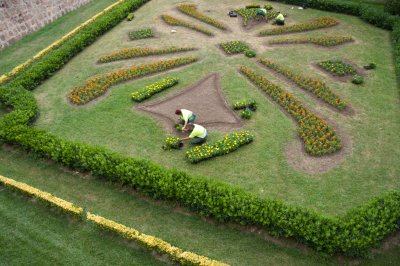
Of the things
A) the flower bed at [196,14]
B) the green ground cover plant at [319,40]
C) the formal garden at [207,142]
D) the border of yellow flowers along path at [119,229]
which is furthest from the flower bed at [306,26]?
the border of yellow flowers along path at [119,229]

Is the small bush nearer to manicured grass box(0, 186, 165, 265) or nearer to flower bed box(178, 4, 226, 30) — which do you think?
flower bed box(178, 4, 226, 30)

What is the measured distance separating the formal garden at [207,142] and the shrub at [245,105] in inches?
1.6

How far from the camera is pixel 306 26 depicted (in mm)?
18719

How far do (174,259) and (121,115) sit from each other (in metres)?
6.41

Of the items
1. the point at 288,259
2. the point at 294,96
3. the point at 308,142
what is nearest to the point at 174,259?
the point at 288,259

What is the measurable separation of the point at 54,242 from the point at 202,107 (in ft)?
22.7

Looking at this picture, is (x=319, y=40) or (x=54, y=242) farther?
(x=319, y=40)

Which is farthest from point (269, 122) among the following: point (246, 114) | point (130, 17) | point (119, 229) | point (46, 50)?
point (130, 17)

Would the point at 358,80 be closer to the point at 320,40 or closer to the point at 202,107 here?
the point at 320,40

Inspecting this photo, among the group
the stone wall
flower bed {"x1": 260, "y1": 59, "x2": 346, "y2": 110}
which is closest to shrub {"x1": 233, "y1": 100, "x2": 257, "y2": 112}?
flower bed {"x1": 260, "y1": 59, "x2": 346, "y2": 110}

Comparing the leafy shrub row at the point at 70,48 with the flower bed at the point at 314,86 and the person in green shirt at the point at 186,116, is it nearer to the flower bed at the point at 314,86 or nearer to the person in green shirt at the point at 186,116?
the person in green shirt at the point at 186,116

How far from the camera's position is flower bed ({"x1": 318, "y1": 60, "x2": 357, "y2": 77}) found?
1505 cm

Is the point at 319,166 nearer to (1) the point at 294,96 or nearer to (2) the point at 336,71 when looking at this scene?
(1) the point at 294,96

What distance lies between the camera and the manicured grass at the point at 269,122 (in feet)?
33.3
